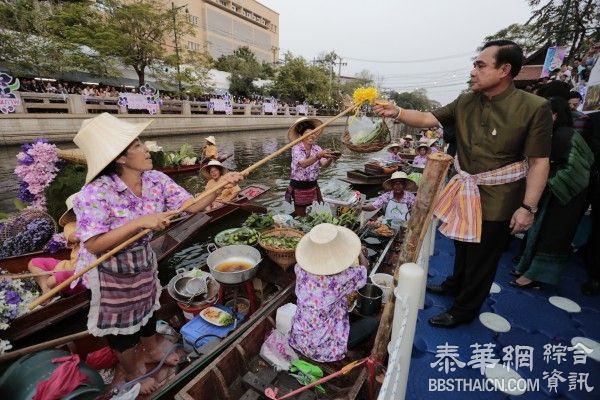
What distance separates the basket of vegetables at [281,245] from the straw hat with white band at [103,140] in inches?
82.3

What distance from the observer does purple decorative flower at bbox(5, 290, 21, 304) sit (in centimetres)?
384

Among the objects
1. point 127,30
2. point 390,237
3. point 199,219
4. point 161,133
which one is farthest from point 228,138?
point 390,237

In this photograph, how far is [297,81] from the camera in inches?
1875

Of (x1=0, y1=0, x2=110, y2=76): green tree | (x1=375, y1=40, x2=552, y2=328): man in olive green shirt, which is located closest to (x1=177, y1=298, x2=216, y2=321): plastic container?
(x1=375, y1=40, x2=552, y2=328): man in olive green shirt

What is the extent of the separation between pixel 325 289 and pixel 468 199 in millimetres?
1715

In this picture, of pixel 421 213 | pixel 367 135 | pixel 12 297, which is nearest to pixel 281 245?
pixel 367 135

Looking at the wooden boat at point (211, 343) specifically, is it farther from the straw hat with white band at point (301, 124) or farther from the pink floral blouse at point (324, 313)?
the straw hat with white band at point (301, 124)

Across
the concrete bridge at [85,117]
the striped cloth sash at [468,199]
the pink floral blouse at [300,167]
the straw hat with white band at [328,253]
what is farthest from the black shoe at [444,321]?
the concrete bridge at [85,117]

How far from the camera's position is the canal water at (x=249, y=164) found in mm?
12172

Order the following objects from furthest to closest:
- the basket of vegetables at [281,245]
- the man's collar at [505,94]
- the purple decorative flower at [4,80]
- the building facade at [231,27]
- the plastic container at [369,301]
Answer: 1. the building facade at [231,27]
2. the purple decorative flower at [4,80]
3. the basket of vegetables at [281,245]
4. the plastic container at [369,301]
5. the man's collar at [505,94]

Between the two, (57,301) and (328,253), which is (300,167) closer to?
(328,253)

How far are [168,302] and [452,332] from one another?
3.90 m

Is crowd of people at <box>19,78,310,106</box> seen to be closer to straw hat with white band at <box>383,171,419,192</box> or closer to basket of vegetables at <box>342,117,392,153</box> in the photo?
straw hat with white band at <box>383,171,419,192</box>

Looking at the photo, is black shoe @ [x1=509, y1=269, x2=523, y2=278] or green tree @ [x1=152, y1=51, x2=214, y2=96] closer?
black shoe @ [x1=509, y1=269, x2=523, y2=278]
